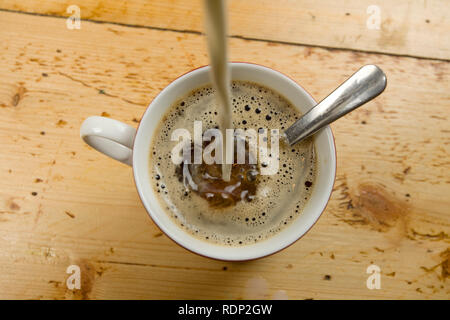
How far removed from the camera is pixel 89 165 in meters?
0.73

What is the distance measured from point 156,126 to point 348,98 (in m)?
0.30

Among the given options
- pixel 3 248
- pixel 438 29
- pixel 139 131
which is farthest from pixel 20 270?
pixel 438 29

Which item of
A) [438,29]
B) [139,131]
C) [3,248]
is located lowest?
[3,248]

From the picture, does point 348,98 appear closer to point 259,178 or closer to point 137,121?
point 259,178

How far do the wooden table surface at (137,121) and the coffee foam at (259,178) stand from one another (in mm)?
123

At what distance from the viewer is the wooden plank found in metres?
0.78

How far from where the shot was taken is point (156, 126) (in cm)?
61

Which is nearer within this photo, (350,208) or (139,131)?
(139,131)

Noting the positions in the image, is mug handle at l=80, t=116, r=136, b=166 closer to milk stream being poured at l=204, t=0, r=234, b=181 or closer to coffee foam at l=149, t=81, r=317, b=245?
coffee foam at l=149, t=81, r=317, b=245

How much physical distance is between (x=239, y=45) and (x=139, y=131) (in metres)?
0.32

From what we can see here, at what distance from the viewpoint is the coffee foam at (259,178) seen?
23.9 inches

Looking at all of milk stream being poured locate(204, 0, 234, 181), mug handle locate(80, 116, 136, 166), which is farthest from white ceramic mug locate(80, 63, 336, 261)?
milk stream being poured locate(204, 0, 234, 181)
